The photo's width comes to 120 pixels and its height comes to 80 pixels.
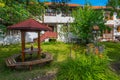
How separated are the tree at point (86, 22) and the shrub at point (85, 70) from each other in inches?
795

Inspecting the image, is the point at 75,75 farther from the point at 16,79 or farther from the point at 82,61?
the point at 16,79

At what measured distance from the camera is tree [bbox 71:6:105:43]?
28719 millimetres

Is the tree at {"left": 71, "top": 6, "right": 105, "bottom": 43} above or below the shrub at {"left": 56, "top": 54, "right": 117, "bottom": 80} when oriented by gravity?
above

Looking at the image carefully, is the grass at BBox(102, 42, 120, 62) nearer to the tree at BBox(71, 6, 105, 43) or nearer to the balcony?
the tree at BBox(71, 6, 105, 43)

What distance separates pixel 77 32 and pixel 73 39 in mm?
2900

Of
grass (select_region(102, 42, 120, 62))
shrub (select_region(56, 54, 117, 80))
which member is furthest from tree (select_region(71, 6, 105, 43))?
shrub (select_region(56, 54, 117, 80))

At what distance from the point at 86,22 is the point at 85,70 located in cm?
2128

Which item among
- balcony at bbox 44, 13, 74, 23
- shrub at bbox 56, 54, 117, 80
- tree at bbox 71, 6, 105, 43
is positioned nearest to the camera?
shrub at bbox 56, 54, 117, 80

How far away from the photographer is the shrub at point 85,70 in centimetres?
797

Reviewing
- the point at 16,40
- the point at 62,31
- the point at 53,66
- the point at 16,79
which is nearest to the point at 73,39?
the point at 62,31

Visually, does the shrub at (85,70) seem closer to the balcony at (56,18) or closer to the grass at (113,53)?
the grass at (113,53)

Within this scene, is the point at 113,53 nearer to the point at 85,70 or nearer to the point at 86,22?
the point at 86,22

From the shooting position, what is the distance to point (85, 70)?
8039 mm

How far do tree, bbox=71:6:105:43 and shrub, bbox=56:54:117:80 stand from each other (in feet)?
66.3
